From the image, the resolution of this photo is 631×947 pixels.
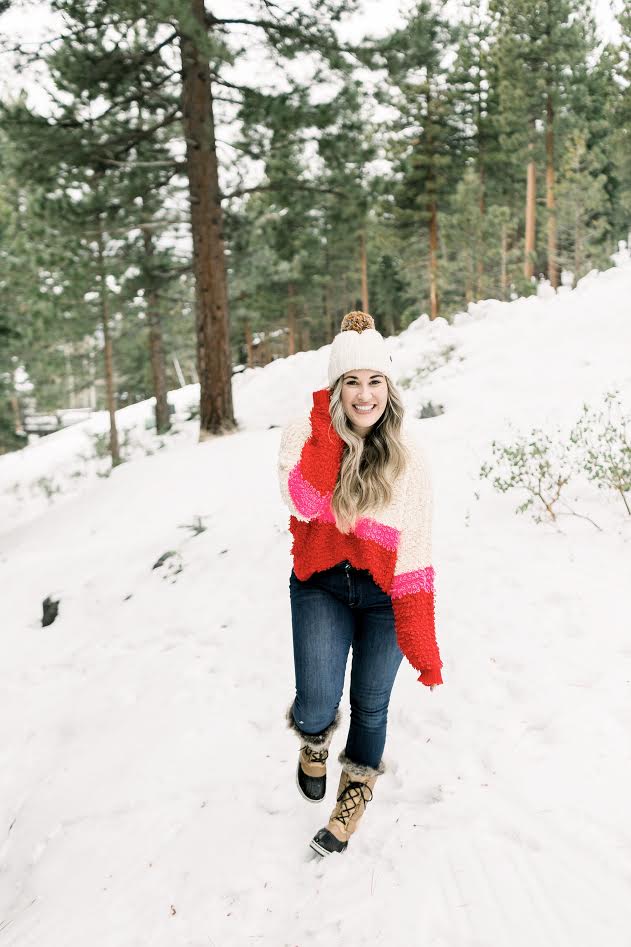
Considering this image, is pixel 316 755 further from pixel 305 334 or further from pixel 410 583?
pixel 305 334

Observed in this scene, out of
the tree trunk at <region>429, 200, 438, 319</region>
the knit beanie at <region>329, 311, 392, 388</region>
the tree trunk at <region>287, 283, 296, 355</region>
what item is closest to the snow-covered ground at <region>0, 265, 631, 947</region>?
the knit beanie at <region>329, 311, 392, 388</region>

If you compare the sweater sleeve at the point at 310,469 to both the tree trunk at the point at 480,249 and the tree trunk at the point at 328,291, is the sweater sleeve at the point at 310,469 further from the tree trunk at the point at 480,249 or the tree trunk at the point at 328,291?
the tree trunk at the point at 328,291

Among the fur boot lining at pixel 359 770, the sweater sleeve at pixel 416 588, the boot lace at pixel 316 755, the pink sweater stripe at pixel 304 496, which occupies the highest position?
the pink sweater stripe at pixel 304 496

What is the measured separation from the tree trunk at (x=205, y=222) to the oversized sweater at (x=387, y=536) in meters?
8.40

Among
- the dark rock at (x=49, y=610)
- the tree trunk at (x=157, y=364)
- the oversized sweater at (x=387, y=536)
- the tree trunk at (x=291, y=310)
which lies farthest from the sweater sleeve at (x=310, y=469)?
the tree trunk at (x=291, y=310)

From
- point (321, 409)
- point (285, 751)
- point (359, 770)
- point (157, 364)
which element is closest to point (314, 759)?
point (359, 770)

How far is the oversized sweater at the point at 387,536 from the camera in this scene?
2.24 m

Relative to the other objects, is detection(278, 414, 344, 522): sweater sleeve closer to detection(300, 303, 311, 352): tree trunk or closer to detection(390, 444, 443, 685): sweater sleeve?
detection(390, 444, 443, 685): sweater sleeve

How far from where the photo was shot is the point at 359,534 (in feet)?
7.45

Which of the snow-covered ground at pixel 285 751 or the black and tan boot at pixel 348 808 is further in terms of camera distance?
the black and tan boot at pixel 348 808

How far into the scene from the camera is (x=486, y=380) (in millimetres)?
9422

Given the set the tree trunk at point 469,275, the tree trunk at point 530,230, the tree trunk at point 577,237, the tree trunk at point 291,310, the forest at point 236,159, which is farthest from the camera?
the tree trunk at point 291,310

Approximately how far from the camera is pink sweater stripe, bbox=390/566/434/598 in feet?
7.34

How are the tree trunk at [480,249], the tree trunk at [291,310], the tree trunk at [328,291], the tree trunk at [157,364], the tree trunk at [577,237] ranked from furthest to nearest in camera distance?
the tree trunk at [328,291]
the tree trunk at [291,310]
the tree trunk at [480,249]
the tree trunk at [577,237]
the tree trunk at [157,364]
